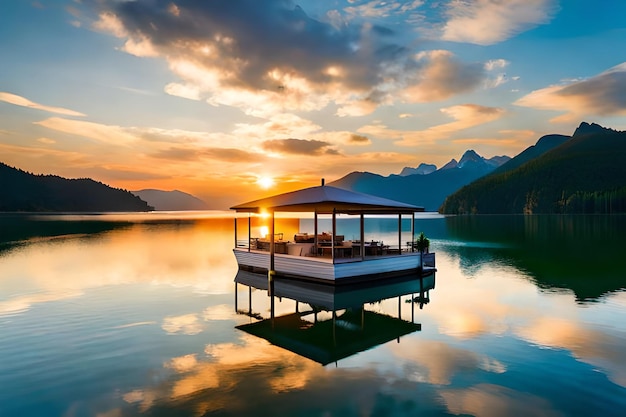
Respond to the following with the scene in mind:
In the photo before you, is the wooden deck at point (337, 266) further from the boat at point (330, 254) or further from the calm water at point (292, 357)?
the calm water at point (292, 357)

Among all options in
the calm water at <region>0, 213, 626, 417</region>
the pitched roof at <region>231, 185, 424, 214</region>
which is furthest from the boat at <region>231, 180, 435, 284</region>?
the calm water at <region>0, 213, 626, 417</region>

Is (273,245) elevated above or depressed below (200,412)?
above

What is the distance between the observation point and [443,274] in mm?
25281

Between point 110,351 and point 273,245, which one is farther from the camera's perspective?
point 273,245

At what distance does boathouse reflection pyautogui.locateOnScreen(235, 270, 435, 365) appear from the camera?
11523 millimetres

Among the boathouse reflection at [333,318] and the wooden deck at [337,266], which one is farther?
the wooden deck at [337,266]

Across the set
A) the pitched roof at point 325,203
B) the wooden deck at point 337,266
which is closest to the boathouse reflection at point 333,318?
the wooden deck at point 337,266

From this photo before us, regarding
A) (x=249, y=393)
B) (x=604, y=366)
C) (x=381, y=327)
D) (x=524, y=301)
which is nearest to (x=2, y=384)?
(x=249, y=393)

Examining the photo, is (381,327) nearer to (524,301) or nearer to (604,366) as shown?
(604,366)

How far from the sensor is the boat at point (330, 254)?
66.0 ft

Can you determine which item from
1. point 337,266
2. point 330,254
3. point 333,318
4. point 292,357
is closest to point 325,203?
point 337,266

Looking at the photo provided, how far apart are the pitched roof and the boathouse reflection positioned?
13.3 feet

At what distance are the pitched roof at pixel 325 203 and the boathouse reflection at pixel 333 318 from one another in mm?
4068

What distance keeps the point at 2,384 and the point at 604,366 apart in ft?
45.2
